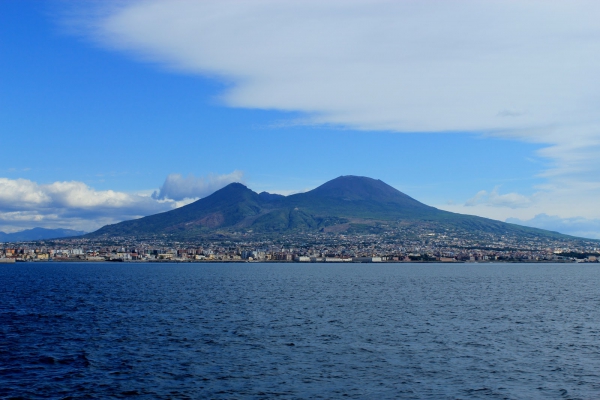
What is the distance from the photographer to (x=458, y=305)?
211ft

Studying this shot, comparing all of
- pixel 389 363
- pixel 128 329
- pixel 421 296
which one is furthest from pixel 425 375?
pixel 421 296

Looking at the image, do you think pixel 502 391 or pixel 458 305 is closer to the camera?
pixel 502 391

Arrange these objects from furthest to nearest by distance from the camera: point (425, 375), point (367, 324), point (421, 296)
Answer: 1. point (421, 296)
2. point (367, 324)
3. point (425, 375)

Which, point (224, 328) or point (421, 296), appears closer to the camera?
point (224, 328)

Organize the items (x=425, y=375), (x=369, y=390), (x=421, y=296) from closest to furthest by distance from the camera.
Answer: (x=369, y=390) < (x=425, y=375) < (x=421, y=296)

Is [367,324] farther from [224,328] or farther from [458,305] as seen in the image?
[458,305]

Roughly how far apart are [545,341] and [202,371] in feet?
79.3

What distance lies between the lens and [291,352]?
35.8 meters

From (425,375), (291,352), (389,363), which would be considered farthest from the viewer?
(291,352)

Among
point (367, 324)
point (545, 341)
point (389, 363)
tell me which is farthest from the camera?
point (367, 324)

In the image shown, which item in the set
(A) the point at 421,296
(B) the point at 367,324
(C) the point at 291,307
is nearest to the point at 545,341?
(B) the point at 367,324

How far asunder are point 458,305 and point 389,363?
33.8 meters

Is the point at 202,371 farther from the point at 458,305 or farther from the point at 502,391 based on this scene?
the point at 458,305

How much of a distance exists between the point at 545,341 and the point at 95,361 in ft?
96.5
